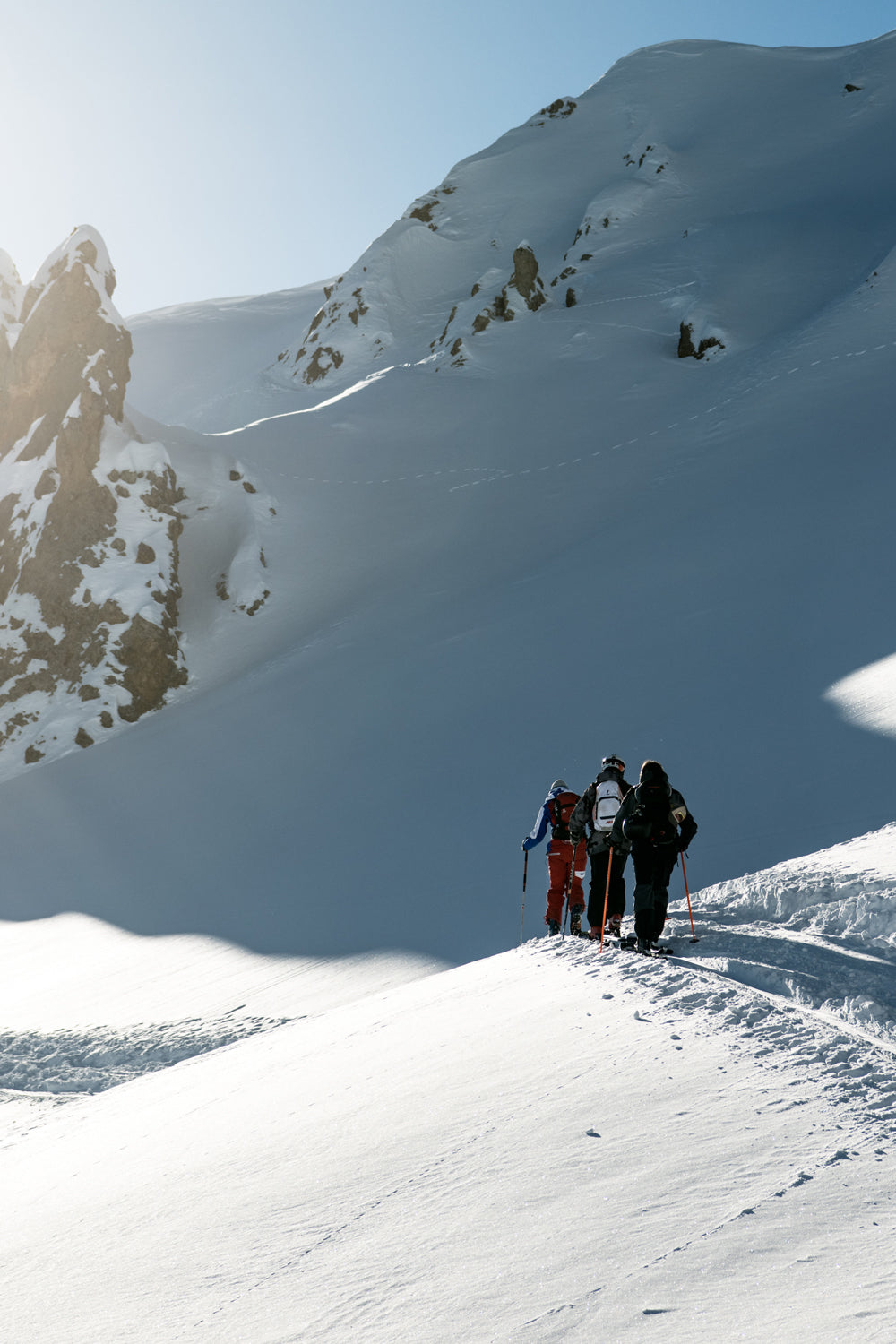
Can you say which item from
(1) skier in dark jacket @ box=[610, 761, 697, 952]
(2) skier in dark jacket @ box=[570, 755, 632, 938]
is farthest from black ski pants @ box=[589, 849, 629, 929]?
(1) skier in dark jacket @ box=[610, 761, 697, 952]

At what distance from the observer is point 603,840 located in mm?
8102

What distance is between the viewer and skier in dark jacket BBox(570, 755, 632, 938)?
25.7 feet

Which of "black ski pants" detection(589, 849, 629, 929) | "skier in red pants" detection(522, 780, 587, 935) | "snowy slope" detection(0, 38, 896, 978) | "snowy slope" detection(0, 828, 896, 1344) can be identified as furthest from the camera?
"snowy slope" detection(0, 38, 896, 978)

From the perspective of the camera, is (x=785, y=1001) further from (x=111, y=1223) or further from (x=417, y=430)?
(x=417, y=430)

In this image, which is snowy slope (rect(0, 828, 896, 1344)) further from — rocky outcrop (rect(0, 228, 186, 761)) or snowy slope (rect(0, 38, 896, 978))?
rocky outcrop (rect(0, 228, 186, 761))

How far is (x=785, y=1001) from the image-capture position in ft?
17.0

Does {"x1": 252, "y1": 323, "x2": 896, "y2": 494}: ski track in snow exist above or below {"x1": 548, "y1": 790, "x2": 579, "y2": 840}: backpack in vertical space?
above

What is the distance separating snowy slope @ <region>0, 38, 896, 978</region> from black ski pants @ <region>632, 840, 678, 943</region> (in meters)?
2.87

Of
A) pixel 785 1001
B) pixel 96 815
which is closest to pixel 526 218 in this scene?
pixel 96 815

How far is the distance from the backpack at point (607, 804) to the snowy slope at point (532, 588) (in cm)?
236

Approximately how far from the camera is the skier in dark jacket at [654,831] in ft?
Answer: 23.2

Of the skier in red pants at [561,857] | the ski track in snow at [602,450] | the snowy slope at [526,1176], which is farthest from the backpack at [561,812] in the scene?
the ski track in snow at [602,450]

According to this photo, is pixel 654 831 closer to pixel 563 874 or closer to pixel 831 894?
pixel 831 894

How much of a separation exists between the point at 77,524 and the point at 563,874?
22.2 m
